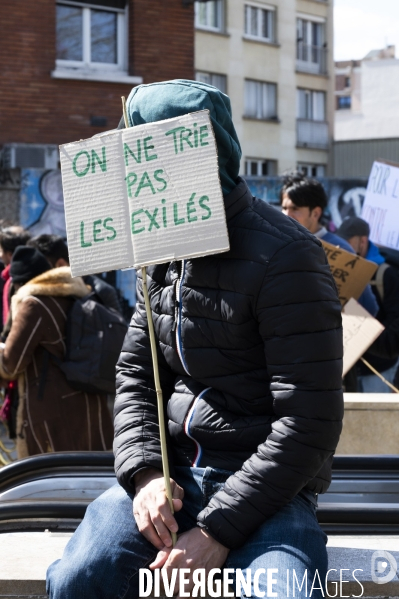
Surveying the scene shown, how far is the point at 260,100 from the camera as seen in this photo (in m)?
38.7

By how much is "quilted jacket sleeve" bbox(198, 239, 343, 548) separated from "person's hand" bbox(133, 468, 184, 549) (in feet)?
0.33

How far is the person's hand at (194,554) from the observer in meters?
2.30

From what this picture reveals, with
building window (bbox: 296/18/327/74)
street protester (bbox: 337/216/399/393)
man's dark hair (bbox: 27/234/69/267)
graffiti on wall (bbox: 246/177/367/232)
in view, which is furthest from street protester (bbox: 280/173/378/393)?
building window (bbox: 296/18/327/74)

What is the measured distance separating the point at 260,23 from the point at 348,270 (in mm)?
35980

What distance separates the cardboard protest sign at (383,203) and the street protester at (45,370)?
259cm

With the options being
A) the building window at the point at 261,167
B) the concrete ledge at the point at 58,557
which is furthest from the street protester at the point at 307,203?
the building window at the point at 261,167

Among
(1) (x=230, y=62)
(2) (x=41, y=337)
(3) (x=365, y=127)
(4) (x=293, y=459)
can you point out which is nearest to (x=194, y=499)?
(4) (x=293, y=459)

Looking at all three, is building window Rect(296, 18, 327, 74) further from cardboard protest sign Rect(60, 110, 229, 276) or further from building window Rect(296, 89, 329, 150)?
cardboard protest sign Rect(60, 110, 229, 276)

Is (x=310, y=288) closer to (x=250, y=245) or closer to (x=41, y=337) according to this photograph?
(x=250, y=245)

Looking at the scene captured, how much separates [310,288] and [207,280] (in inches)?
11.2

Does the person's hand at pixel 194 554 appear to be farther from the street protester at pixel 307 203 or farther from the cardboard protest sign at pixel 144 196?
the street protester at pixel 307 203

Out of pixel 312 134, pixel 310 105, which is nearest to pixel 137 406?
pixel 312 134

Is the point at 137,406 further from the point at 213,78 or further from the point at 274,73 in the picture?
the point at 274,73

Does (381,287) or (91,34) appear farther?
(91,34)
